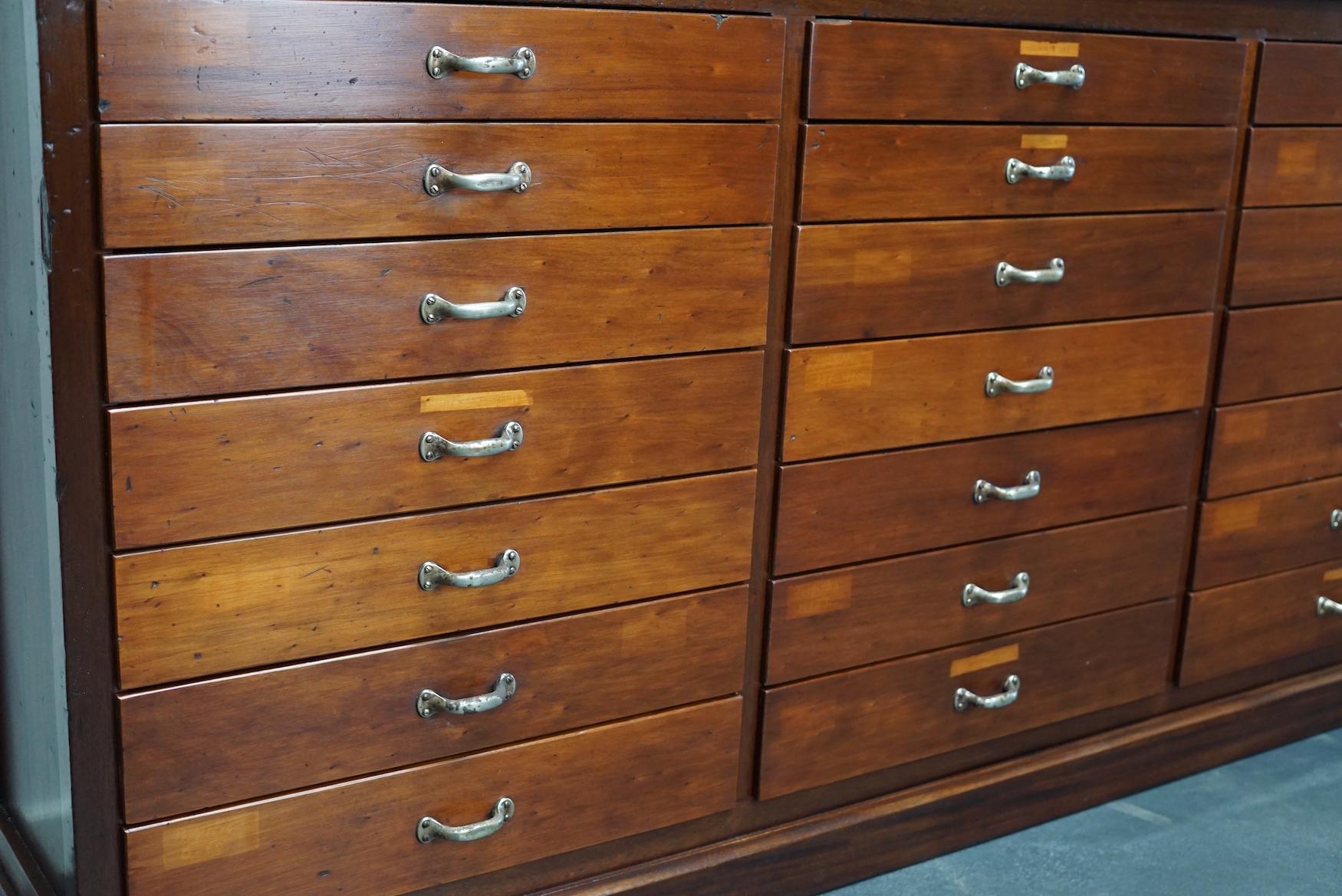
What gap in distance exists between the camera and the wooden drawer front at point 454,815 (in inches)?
55.1

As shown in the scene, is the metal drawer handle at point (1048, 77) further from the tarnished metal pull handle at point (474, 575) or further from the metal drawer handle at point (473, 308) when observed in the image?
the tarnished metal pull handle at point (474, 575)

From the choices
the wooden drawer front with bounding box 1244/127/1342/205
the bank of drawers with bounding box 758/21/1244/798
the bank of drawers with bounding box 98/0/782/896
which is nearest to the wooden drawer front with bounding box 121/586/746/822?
the bank of drawers with bounding box 98/0/782/896

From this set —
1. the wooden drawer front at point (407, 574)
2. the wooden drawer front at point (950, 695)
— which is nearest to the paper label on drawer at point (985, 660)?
the wooden drawer front at point (950, 695)

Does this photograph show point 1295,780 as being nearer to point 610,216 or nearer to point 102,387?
point 610,216

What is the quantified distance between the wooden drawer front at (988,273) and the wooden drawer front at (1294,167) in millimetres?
87

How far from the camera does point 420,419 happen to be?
1417 mm

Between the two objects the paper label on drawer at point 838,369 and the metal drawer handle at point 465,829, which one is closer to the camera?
the metal drawer handle at point 465,829

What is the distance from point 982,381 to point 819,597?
32cm

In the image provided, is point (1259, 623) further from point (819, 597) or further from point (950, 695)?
point (819, 597)

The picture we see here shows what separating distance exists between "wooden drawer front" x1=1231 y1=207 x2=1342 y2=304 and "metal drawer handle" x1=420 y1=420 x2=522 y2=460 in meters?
1.05

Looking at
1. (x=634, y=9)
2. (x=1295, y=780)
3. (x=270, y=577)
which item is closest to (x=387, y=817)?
(x=270, y=577)

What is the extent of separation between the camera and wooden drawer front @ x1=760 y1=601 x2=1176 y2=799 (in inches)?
69.4

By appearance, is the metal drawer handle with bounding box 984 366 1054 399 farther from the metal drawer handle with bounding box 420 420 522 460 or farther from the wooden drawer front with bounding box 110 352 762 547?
the metal drawer handle with bounding box 420 420 522 460

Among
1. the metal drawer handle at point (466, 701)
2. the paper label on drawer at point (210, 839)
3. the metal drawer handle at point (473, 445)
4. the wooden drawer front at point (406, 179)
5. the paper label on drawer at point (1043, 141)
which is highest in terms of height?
the paper label on drawer at point (1043, 141)
